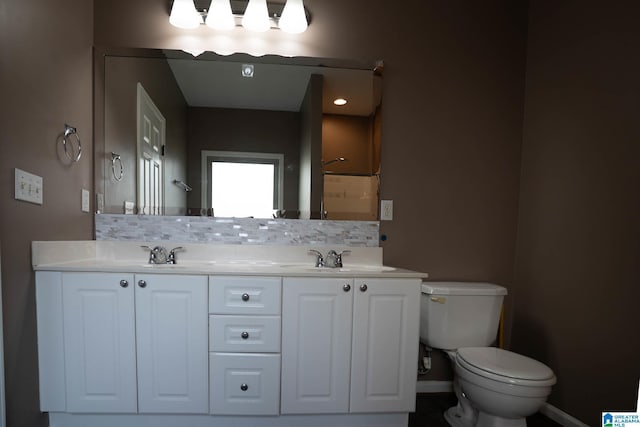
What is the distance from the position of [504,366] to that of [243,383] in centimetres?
112

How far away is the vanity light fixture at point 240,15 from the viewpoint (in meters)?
1.58

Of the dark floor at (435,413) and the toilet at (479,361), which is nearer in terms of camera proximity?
the toilet at (479,361)

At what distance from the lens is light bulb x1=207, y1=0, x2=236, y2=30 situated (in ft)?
5.16

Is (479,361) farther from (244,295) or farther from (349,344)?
(244,295)

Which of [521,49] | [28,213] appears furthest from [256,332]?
[521,49]

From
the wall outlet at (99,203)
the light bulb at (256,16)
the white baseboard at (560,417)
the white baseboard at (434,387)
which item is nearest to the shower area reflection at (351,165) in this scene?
the light bulb at (256,16)

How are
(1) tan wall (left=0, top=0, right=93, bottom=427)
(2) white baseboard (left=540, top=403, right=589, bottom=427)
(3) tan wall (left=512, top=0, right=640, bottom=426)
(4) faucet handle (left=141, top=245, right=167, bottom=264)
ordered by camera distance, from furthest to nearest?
(4) faucet handle (left=141, top=245, right=167, bottom=264) → (2) white baseboard (left=540, top=403, right=589, bottom=427) → (3) tan wall (left=512, top=0, right=640, bottom=426) → (1) tan wall (left=0, top=0, right=93, bottom=427)

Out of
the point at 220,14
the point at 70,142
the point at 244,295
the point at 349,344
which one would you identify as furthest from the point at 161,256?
the point at 220,14

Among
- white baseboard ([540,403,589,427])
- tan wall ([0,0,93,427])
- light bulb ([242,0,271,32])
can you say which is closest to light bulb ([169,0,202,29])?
light bulb ([242,0,271,32])

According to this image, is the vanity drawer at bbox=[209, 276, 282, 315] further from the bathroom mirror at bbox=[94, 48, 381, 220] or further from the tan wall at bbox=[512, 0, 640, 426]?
the tan wall at bbox=[512, 0, 640, 426]

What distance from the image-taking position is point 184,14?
157 cm

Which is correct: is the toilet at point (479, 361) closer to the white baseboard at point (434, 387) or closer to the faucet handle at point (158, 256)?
the white baseboard at point (434, 387)

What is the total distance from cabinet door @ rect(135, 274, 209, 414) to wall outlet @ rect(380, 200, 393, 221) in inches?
40.2

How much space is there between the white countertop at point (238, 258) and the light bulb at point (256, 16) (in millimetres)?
1203
